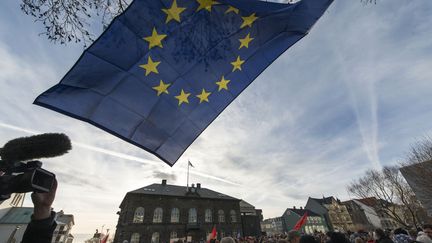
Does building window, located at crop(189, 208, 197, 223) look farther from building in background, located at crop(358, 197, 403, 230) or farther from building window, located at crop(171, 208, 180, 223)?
building in background, located at crop(358, 197, 403, 230)

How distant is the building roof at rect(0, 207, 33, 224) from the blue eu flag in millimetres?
37577

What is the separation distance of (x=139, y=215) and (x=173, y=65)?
32.3 metres

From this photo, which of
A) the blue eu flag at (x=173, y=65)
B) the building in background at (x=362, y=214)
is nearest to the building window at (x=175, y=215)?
the blue eu flag at (x=173, y=65)

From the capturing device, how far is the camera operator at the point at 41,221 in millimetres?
1322

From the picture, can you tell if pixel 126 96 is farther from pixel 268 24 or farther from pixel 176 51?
pixel 268 24

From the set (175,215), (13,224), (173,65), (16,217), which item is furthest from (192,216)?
(173,65)

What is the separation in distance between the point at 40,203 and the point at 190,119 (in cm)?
285

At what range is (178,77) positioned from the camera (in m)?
3.72

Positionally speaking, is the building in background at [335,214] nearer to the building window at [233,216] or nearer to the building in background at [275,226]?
the building in background at [275,226]

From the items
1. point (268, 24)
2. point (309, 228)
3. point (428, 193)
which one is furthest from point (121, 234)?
point (309, 228)

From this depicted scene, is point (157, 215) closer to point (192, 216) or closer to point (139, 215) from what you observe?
point (139, 215)

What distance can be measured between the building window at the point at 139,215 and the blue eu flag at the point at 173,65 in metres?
30.8

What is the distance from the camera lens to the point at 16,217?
1088 inches

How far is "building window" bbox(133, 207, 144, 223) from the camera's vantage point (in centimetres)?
2892
